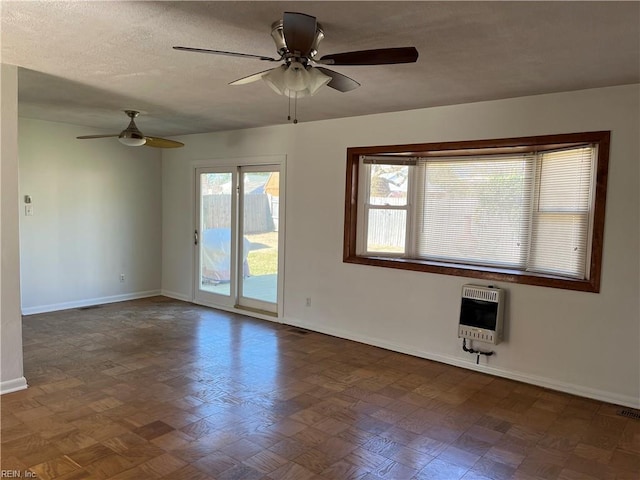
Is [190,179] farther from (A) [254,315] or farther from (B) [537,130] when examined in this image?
(B) [537,130]

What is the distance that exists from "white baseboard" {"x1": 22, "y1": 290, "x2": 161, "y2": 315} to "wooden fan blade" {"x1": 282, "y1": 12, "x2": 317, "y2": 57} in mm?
5088

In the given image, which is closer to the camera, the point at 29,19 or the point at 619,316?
→ the point at 29,19

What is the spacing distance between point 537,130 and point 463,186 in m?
0.87

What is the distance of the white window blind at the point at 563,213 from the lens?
12.1 ft

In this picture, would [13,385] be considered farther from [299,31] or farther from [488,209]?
[488,209]

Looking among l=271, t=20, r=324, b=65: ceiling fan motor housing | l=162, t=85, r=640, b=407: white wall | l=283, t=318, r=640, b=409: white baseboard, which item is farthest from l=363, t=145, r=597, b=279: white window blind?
l=271, t=20, r=324, b=65: ceiling fan motor housing

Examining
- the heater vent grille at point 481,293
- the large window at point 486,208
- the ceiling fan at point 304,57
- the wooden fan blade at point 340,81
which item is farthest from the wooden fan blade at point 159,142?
the heater vent grille at point 481,293

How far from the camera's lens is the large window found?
3.67 meters

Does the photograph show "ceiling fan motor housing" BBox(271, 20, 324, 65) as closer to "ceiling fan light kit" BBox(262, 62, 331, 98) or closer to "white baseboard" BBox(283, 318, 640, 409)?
"ceiling fan light kit" BBox(262, 62, 331, 98)

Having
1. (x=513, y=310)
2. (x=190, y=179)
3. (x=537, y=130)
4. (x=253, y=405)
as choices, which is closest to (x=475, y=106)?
(x=537, y=130)

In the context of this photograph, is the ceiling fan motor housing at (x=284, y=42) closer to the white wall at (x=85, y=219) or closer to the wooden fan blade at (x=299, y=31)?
the wooden fan blade at (x=299, y=31)

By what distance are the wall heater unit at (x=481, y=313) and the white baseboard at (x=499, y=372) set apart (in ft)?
0.98

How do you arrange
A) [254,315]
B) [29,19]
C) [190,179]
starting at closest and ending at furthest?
[29,19], [254,315], [190,179]

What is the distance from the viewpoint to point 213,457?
2.56 m
